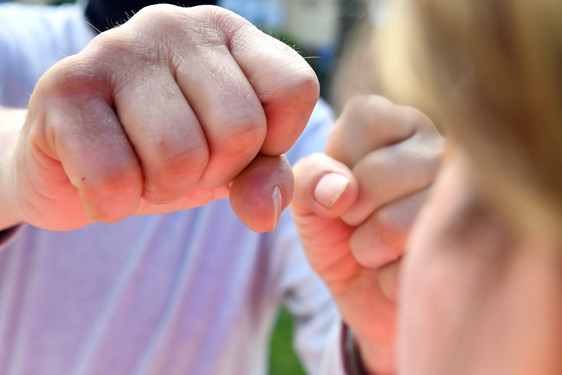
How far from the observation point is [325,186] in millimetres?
490

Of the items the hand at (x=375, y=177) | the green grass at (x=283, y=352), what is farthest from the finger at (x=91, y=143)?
the green grass at (x=283, y=352)

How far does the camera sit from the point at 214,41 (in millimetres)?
364

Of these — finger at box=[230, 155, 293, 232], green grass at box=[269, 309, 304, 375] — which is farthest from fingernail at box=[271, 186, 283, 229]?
green grass at box=[269, 309, 304, 375]

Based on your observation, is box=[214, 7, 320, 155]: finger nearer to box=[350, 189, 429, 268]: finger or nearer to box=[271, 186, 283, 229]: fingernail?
box=[271, 186, 283, 229]: fingernail

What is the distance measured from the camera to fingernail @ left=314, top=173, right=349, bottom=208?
1.59 ft

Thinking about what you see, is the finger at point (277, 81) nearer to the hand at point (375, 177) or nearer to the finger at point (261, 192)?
the finger at point (261, 192)

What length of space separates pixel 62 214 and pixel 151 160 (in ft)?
0.48

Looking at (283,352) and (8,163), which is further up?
(8,163)

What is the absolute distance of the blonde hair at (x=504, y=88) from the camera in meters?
0.28

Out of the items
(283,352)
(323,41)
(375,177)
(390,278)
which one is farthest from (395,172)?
(323,41)

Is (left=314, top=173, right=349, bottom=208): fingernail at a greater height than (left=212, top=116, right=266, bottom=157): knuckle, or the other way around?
(left=212, top=116, right=266, bottom=157): knuckle

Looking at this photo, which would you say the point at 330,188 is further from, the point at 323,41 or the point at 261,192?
the point at 323,41

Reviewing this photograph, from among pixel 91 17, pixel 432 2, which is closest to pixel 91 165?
pixel 432 2

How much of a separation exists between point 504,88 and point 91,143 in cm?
24
